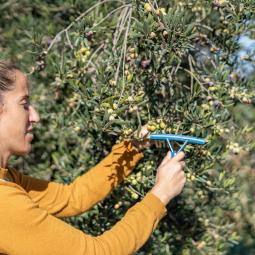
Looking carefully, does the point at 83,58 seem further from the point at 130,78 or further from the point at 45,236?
the point at 45,236

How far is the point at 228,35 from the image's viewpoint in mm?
2531

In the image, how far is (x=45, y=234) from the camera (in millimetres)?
1924

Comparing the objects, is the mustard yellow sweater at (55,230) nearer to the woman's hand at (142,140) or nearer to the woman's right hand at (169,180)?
the woman's right hand at (169,180)

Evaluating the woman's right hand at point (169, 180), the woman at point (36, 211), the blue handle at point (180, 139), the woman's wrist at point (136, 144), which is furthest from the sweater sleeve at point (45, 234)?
the woman's wrist at point (136, 144)

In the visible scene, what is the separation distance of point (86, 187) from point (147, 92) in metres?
0.48

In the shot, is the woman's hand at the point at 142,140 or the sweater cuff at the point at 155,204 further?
the woman's hand at the point at 142,140

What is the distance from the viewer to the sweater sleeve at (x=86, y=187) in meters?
2.55

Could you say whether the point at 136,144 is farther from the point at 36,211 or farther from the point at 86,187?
the point at 36,211

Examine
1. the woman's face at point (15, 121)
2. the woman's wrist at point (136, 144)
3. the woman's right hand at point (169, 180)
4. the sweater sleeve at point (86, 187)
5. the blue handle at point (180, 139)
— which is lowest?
the sweater sleeve at point (86, 187)

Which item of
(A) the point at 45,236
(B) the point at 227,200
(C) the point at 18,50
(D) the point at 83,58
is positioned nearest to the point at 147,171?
(D) the point at 83,58

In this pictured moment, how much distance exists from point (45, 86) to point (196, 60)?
0.97m

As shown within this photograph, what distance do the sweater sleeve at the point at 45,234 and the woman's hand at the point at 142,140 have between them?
1.10 ft

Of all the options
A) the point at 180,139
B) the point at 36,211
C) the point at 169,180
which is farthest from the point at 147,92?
the point at 36,211

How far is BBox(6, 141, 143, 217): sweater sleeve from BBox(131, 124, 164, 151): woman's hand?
4cm
